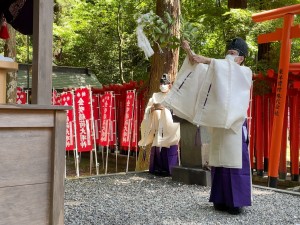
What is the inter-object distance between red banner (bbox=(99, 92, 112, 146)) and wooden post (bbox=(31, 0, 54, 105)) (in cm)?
843

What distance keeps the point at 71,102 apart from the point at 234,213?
6421 millimetres

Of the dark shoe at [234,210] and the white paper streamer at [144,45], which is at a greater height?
the white paper streamer at [144,45]

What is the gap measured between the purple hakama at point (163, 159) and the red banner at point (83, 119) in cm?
235

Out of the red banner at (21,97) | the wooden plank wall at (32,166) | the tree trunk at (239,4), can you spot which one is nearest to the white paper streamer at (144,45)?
the wooden plank wall at (32,166)

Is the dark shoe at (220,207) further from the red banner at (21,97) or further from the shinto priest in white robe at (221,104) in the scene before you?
the red banner at (21,97)

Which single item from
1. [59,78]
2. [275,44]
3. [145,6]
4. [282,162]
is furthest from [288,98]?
[59,78]

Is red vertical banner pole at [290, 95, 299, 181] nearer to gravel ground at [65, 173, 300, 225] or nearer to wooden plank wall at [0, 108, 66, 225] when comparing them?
gravel ground at [65, 173, 300, 225]

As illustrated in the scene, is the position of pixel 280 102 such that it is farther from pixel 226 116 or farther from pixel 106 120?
pixel 106 120

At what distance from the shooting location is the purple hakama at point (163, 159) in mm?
8016

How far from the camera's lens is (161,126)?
796cm

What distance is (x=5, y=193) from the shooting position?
2.87m

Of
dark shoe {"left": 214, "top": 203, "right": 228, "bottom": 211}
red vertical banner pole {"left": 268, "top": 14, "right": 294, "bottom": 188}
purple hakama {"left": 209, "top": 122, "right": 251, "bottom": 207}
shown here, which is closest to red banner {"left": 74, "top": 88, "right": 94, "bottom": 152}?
red vertical banner pole {"left": 268, "top": 14, "right": 294, "bottom": 188}

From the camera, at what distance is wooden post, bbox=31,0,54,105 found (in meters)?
3.13

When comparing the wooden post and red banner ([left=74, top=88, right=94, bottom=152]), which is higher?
the wooden post
